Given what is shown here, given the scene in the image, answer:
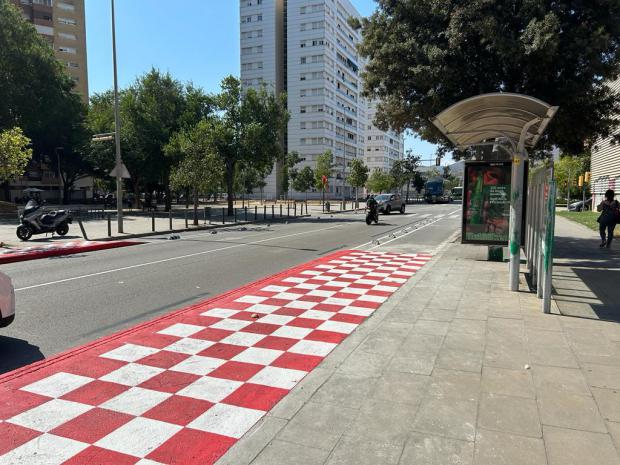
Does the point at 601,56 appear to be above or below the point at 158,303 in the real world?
above

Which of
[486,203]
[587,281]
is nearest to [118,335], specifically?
[587,281]

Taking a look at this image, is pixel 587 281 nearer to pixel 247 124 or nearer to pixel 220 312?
pixel 220 312

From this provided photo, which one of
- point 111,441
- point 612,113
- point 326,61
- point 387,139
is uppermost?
point 326,61

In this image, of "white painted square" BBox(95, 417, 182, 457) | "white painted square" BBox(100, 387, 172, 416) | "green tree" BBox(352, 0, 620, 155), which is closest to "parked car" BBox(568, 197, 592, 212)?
"green tree" BBox(352, 0, 620, 155)

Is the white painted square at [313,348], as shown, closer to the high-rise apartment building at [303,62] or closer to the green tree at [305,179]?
the green tree at [305,179]

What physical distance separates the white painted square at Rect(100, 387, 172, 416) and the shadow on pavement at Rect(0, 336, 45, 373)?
1560mm

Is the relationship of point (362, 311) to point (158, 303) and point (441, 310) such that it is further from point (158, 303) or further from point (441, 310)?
point (158, 303)

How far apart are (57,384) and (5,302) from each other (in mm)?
1689

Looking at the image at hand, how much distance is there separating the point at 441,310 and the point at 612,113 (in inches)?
413

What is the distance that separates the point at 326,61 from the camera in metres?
87.4

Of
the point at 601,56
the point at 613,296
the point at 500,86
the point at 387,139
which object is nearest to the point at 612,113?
the point at 601,56

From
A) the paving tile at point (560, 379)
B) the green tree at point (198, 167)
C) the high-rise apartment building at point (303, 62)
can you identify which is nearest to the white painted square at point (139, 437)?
the paving tile at point (560, 379)

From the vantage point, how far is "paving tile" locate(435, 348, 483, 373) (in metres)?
4.30

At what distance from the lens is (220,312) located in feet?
21.1
